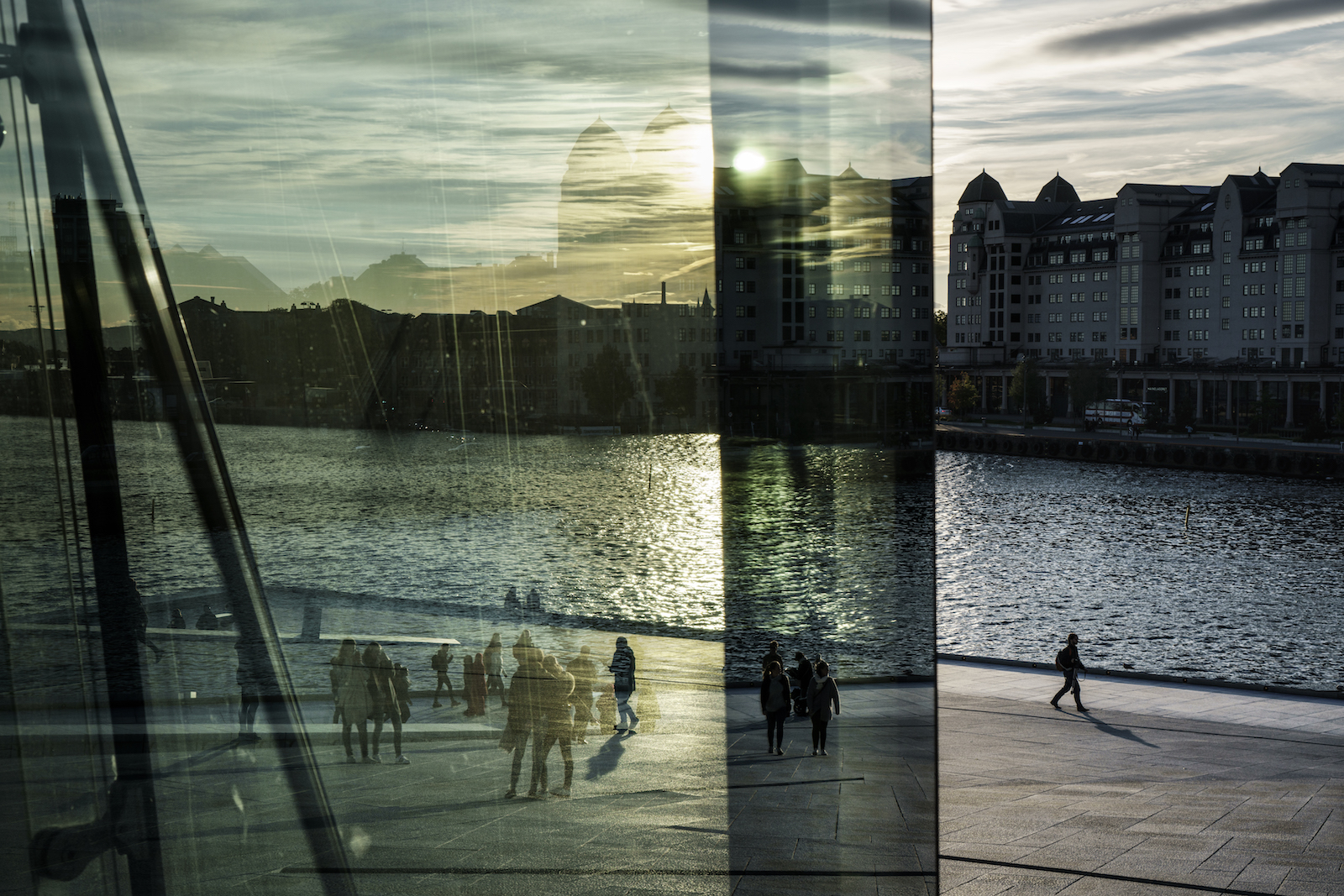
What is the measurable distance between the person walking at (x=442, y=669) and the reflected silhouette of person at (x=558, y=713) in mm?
142

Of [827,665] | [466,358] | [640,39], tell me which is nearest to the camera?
[466,358]

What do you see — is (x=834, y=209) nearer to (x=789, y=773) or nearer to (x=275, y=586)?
(x=789, y=773)

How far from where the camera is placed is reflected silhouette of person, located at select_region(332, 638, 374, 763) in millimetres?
1560

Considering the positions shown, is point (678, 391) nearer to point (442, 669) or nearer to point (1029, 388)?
point (442, 669)

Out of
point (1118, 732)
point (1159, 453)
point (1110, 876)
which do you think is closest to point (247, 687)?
Answer: point (1110, 876)

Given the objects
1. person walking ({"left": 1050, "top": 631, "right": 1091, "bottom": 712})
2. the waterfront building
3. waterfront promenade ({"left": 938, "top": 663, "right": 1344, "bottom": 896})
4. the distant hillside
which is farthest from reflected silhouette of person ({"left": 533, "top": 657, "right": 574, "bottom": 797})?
the waterfront building

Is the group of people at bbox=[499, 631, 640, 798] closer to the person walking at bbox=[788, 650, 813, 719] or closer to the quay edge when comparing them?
the person walking at bbox=[788, 650, 813, 719]

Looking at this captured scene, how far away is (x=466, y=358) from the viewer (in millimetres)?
1701

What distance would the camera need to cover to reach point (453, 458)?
170cm

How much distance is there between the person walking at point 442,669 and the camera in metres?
1.62

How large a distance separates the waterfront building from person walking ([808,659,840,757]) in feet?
218

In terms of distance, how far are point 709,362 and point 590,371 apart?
23cm

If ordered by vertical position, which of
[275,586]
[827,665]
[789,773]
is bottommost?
[789,773]

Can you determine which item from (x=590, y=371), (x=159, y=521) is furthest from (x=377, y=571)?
(x=590, y=371)
